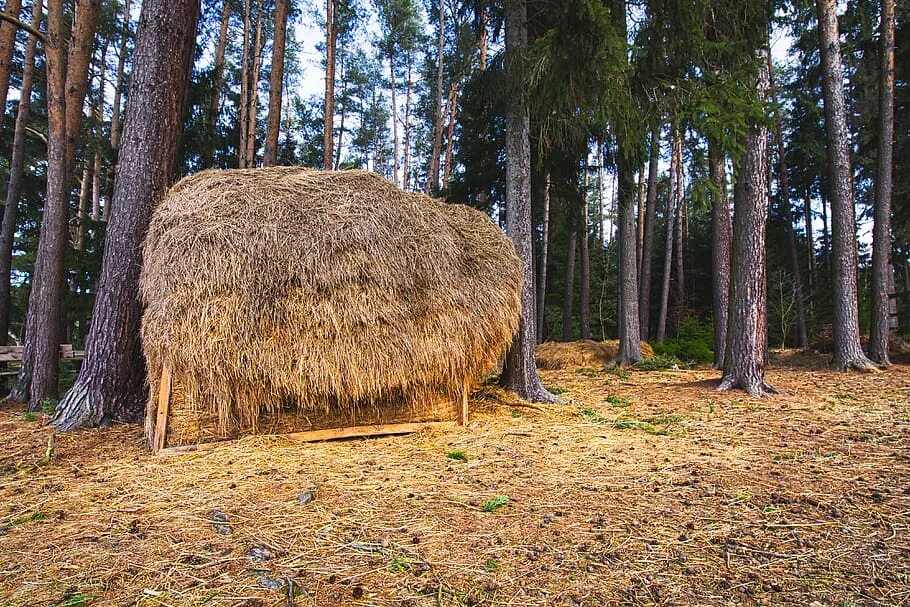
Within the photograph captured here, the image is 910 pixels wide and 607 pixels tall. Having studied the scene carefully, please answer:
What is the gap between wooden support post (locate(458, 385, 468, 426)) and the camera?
531cm

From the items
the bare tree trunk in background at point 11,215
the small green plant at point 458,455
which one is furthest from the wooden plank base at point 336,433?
the bare tree trunk in background at point 11,215

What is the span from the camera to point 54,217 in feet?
20.4

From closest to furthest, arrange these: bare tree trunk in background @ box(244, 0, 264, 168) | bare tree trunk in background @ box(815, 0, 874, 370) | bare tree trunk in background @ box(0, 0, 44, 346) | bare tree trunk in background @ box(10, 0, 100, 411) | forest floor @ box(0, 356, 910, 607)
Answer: forest floor @ box(0, 356, 910, 607) < bare tree trunk in background @ box(10, 0, 100, 411) < bare tree trunk in background @ box(0, 0, 44, 346) < bare tree trunk in background @ box(815, 0, 874, 370) < bare tree trunk in background @ box(244, 0, 264, 168)

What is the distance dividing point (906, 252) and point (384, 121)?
74.2 feet

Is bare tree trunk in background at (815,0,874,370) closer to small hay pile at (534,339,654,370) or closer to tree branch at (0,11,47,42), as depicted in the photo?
small hay pile at (534,339,654,370)

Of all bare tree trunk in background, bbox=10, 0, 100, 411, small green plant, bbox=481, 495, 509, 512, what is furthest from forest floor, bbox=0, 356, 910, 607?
bare tree trunk in background, bbox=10, 0, 100, 411

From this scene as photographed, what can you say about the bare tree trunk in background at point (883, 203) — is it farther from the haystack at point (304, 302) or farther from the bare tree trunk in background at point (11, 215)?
the bare tree trunk in background at point (11, 215)

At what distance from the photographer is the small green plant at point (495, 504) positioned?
2811mm

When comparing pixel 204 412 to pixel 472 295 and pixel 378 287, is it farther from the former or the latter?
pixel 472 295

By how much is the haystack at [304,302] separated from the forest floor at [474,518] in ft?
1.81

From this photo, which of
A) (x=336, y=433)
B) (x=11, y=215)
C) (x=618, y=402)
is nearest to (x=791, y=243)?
(x=618, y=402)

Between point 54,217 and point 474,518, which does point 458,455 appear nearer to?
point 474,518

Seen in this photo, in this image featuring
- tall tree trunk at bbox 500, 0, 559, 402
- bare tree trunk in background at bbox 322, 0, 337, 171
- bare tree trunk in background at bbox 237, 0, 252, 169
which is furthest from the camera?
bare tree trunk in background at bbox 237, 0, 252, 169

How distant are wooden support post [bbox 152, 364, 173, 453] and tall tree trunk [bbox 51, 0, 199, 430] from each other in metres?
1.23
